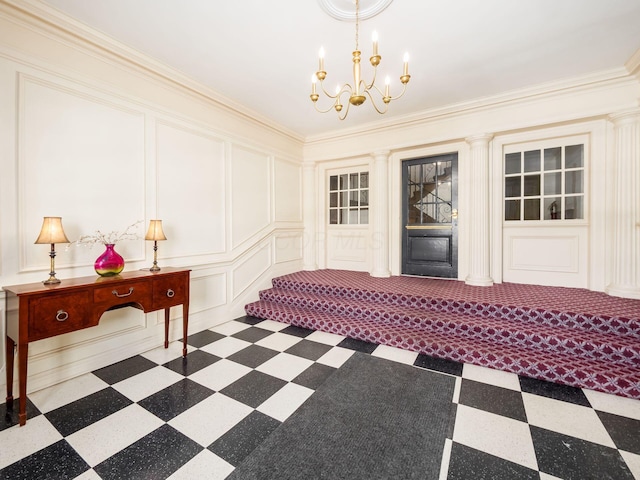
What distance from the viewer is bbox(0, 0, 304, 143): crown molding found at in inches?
82.2

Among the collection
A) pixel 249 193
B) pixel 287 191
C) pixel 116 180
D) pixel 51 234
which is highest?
pixel 287 191

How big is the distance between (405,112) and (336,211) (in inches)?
81.5

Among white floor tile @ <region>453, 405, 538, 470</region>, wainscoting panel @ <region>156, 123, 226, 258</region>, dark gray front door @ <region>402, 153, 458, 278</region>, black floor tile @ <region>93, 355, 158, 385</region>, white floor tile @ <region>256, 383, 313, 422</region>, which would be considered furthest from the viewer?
dark gray front door @ <region>402, 153, 458, 278</region>

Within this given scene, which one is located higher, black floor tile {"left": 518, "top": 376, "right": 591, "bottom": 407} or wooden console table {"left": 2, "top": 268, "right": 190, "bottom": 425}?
wooden console table {"left": 2, "top": 268, "right": 190, "bottom": 425}

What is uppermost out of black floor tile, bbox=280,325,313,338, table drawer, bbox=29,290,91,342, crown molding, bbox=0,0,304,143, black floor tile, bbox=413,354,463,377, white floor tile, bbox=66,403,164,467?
crown molding, bbox=0,0,304,143

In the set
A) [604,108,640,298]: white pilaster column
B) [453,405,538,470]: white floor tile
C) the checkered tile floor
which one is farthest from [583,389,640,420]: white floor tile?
[604,108,640,298]: white pilaster column

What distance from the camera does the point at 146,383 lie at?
89.0 inches

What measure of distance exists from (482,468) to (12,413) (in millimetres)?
2920

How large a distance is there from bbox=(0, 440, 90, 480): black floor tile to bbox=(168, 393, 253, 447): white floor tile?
1.51 ft

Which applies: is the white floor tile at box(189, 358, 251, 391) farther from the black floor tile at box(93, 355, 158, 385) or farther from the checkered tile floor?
the black floor tile at box(93, 355, 158, 385)

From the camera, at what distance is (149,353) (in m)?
2.82

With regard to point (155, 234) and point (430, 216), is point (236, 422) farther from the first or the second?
point (430, 216)

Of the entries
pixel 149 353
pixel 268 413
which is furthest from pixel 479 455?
pixel 149 353

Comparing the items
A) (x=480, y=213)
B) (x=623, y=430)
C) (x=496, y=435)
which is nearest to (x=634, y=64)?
(x=480, y=213)
